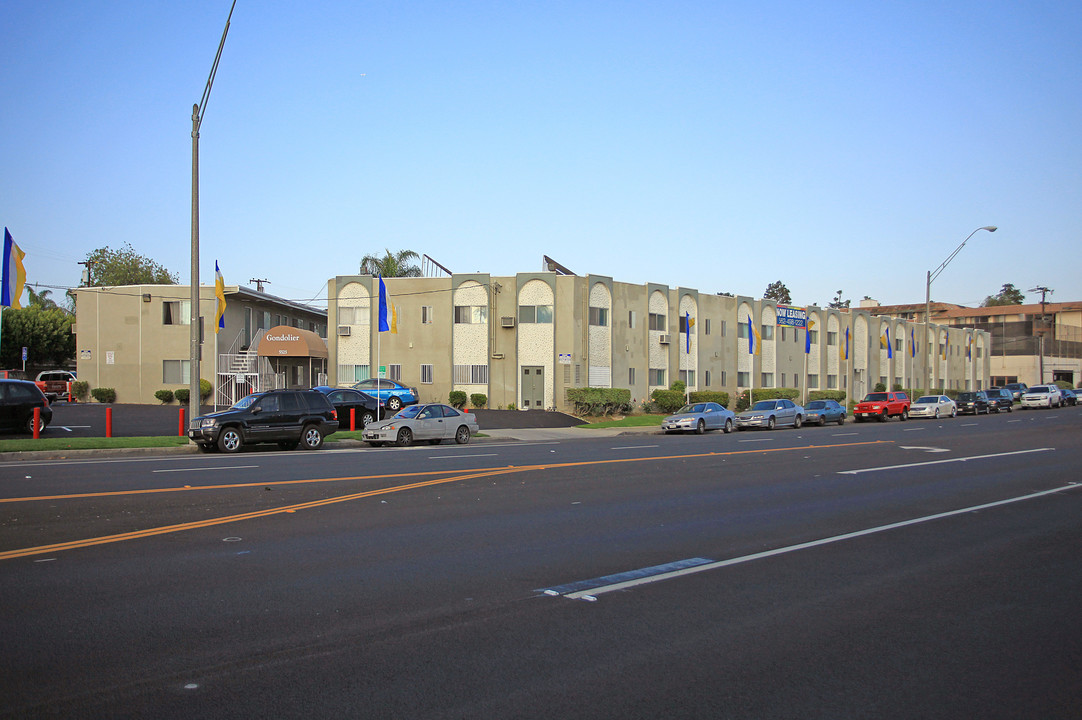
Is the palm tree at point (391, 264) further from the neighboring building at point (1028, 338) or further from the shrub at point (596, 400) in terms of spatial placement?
Result: the neighboring building at point (1028, 338)

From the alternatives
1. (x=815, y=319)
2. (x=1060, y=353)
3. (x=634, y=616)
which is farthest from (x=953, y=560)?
(x=1060, y=353)

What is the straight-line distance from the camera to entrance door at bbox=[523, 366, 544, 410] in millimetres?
46812

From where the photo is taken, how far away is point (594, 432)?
34.5 meters

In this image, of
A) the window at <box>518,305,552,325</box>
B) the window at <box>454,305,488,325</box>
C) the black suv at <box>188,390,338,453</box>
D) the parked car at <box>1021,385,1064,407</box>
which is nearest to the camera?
the black suv at <box>188,390,338,453</box>

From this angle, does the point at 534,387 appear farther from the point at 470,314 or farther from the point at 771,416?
the point at 771,416

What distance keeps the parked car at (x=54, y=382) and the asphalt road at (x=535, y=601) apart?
3965 cm

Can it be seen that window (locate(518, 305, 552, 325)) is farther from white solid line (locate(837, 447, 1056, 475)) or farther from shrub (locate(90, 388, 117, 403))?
white solid line (locate(837, 447, 1056, 475))

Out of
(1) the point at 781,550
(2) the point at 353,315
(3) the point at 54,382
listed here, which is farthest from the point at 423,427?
(3) the point at 54,382

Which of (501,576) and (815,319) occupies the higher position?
(815,319)

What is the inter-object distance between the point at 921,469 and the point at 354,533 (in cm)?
1265

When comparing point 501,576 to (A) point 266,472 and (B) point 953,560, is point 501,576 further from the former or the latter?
(A) point 266,472

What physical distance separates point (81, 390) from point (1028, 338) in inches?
4076

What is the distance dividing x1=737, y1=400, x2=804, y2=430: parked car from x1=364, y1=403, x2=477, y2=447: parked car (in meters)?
15.7

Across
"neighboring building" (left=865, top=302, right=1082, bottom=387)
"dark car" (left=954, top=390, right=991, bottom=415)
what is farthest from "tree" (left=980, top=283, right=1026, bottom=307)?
"dark car" (left=954, top=390, right=991, bottom=415)
